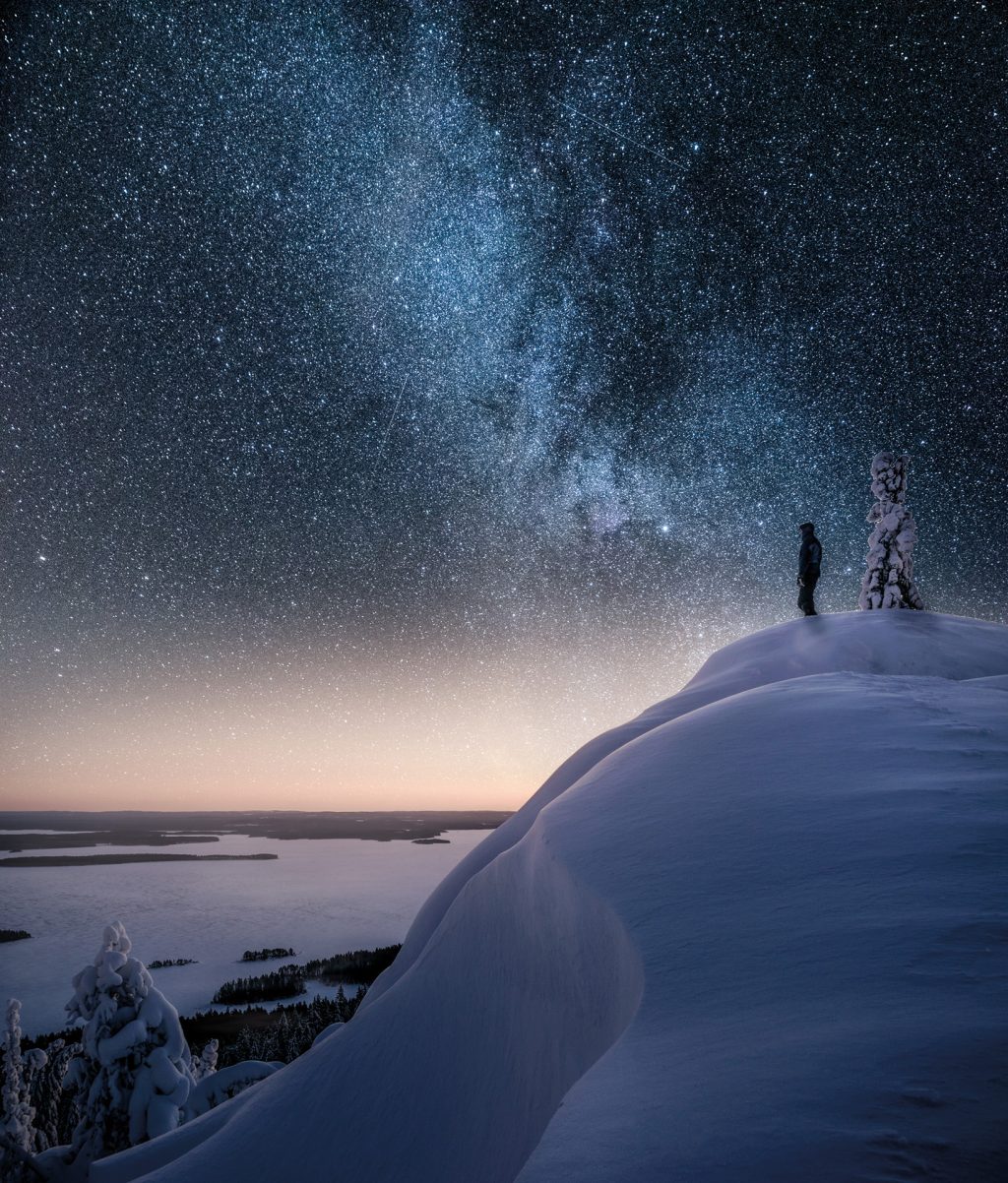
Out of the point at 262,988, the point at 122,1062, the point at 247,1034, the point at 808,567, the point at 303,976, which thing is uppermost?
the point at 808,567

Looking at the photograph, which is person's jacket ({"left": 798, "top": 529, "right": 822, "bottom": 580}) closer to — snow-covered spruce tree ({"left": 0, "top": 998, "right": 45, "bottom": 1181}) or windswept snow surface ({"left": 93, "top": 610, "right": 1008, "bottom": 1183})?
windswept snow surface ({"left": 93, "top": 610, "right": 1008, "bottom": 1183})

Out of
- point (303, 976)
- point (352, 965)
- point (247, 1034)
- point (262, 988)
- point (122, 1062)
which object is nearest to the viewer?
point (122, 1062)

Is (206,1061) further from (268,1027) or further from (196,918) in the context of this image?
(196,918)

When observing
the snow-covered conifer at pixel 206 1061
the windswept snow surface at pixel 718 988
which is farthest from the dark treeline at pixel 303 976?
the windswept snow surface at pixel 718 988

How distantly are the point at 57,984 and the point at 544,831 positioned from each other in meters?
116

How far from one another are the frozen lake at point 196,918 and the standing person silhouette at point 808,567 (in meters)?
87.3

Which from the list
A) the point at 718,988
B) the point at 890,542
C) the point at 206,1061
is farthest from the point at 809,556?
the point at 206,1061

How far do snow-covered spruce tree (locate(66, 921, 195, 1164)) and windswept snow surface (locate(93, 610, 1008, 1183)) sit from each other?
6349 mm

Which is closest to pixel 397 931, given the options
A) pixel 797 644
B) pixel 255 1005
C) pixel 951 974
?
pixel 255 1005

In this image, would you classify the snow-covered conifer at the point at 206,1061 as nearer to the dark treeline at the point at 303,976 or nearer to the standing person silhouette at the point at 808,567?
the standing person silhouette at the point at 808,567

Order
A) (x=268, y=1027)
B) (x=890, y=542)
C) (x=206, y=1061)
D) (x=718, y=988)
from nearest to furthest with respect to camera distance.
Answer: (x=718, y=988), (x=890, y=542), (x=206, y=1061), (x=268, y=1027)

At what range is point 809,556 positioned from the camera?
42.9 ft

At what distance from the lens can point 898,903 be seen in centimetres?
225

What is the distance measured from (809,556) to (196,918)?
6663 inches
